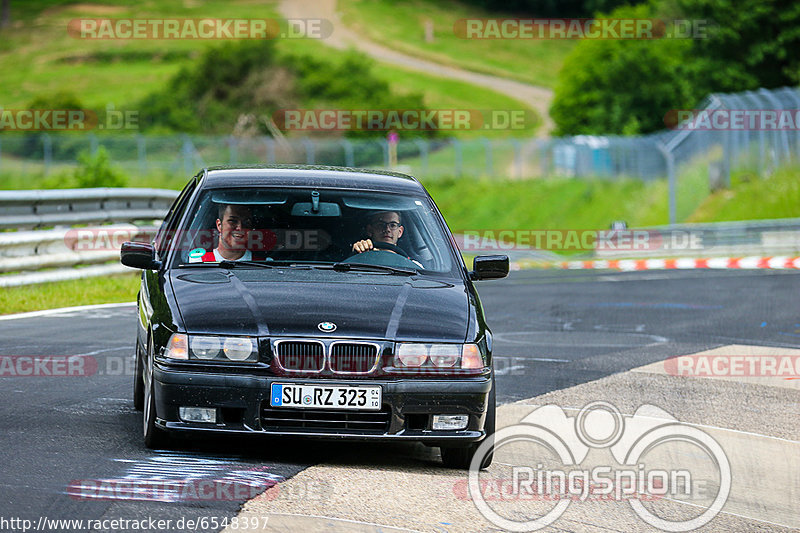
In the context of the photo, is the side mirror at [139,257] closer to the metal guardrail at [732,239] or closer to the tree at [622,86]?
the metal guardrail at [732,239]

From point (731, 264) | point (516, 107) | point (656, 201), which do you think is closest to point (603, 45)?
point (516, 107)

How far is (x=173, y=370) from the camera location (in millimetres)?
6414

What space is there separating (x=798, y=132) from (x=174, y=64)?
7141 centimetres

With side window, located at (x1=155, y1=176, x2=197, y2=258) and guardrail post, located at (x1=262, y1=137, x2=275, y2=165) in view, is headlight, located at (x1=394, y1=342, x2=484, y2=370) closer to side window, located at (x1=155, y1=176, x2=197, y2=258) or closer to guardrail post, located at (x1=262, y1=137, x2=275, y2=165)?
side window, located at (x1=155, y1=176, x2=197, y2=258)

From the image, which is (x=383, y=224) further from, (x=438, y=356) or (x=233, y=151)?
(x=233, y=151)

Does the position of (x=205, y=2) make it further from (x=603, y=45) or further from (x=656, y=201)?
(x=656, y=201)

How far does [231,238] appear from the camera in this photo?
302 inches

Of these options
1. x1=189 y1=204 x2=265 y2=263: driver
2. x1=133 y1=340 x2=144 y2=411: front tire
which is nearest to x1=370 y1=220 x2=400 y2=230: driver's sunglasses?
x1=189 y1=204 x2=265 y2=263: driver

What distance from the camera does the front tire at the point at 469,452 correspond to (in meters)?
6.84

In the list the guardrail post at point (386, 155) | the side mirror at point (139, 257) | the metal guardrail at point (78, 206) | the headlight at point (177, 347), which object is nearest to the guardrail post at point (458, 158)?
the guardrail post at point (386, 155)

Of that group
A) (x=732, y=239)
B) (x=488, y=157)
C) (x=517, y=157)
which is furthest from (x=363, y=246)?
(x=488, y=157)

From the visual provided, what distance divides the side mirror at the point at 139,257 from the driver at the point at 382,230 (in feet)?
3.77
